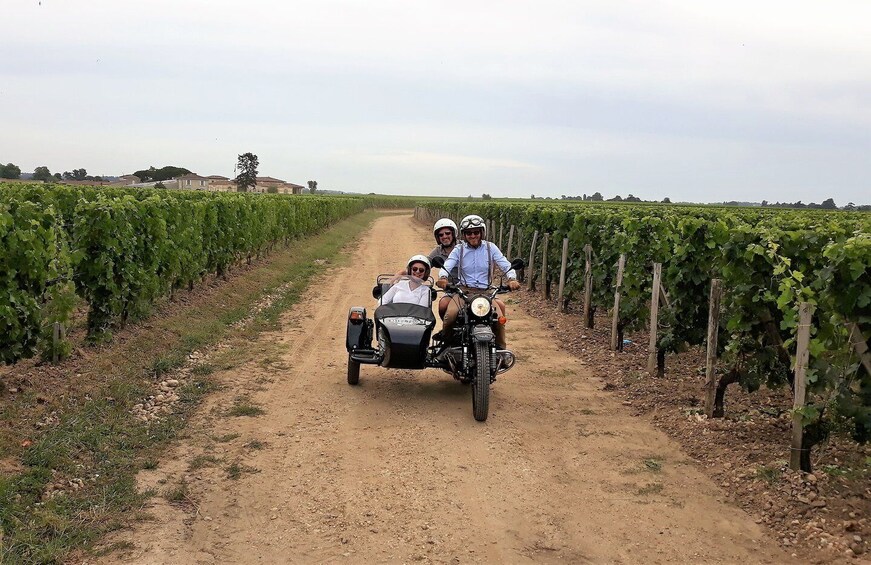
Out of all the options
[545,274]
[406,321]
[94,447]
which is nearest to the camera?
[94,447]

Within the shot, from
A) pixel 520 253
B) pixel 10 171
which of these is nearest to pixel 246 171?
pixel 10 171

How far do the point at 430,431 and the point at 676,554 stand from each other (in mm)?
2561

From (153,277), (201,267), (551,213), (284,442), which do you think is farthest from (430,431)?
(551,213)

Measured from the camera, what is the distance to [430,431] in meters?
6.33

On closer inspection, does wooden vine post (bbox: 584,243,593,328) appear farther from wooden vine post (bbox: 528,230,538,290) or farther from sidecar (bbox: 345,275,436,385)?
sidecar (bbox: 345,275,436,385)

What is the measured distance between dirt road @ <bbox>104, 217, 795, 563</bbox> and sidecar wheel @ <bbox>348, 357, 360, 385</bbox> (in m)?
0.15

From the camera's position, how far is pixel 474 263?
7430 mm

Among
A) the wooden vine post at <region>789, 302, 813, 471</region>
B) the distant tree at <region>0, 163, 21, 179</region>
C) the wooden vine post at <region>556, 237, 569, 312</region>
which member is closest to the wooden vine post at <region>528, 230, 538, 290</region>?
the wooden vine post at <region>556, 237, 569, 312</region>

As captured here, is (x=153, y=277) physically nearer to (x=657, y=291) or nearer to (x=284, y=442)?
(x=284, y=442)

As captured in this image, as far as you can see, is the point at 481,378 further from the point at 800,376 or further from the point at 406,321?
the point at 800,376

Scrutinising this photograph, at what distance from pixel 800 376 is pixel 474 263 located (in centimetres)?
325

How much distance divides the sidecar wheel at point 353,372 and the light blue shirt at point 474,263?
4.68 ft

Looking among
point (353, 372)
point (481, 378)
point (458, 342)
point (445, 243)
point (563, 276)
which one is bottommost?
point (353, 372)

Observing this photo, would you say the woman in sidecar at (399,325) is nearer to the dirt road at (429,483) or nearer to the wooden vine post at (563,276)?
the dirt road at (429,483)
